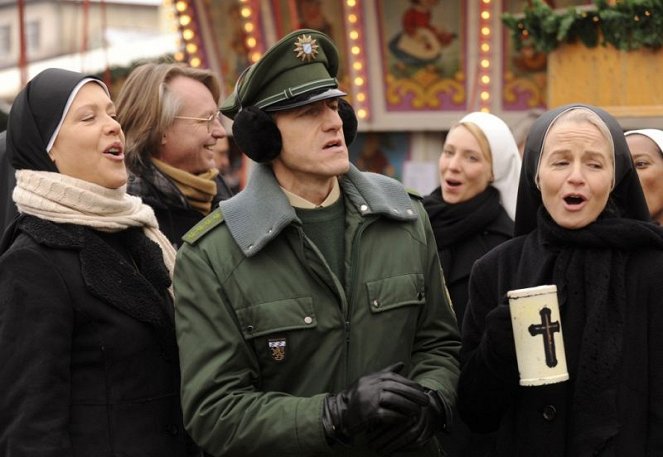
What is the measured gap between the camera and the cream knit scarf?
3.66 m

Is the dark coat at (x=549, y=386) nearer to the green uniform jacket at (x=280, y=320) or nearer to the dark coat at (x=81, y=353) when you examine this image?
the green uniform jacket at (x=280, y=320)

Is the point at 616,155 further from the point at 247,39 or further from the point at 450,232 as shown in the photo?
the point at 247,39

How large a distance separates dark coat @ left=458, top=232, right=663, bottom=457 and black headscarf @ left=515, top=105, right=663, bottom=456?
2cm

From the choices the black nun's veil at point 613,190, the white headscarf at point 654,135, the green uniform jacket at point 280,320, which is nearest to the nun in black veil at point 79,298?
the green uniform jacket at point 280,320

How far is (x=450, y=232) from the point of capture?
5277 millimetres

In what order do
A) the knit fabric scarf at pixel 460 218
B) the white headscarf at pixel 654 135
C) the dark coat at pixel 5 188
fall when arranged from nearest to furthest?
1. the dark coat at pixel 5 188
2. the white headscarf at pixel 654 135
3. the knit fabric scarf at pixel 460 218

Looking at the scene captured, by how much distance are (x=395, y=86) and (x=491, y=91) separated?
3.28 ft

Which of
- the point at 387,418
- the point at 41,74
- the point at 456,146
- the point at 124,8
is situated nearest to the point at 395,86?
the point at 456,146

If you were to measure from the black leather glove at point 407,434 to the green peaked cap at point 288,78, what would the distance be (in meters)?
0.96

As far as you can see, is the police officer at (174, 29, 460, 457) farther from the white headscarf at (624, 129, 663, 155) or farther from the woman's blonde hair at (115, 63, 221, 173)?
the woman's blonde hair at (115, 63, 221, 173)

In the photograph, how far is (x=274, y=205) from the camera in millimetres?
3531

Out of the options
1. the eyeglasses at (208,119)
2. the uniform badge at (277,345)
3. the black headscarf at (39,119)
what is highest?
the black headscarf at (39,119)

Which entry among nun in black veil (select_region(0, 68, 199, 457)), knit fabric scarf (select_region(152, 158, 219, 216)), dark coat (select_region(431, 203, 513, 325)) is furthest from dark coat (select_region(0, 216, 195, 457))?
dark coat (select_region(431, 203, 513, 325))

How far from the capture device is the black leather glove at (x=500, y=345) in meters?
3.34
